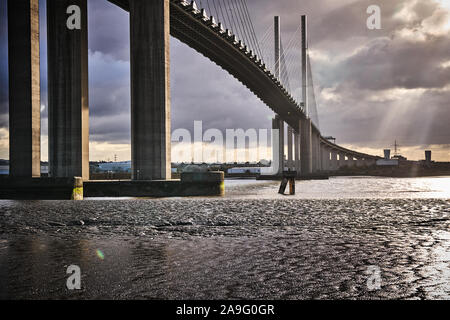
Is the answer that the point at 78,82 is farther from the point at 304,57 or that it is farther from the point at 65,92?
→ the point at 304,57

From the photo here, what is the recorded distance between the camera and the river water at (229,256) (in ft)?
15.2

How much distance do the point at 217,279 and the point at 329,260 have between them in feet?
6.06

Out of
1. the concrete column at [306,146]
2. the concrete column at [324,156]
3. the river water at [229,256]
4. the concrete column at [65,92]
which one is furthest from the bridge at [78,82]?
the concrete column at [324,156]

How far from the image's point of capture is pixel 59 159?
28344 mm

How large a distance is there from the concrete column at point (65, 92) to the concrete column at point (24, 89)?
5315 mm

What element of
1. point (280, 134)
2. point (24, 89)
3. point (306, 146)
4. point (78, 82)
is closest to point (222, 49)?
point (78, 82)

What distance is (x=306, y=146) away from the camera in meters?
73.1

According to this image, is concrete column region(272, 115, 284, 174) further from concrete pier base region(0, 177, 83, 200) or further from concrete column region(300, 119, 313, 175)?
concrete pier base region(0, 177, 83, 200)

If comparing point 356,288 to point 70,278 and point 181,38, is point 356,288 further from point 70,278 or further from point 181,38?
point 181,38

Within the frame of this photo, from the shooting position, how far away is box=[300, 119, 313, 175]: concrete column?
72.9 metres

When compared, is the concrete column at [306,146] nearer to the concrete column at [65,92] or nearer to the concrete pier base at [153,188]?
the concrete column at [65,92]

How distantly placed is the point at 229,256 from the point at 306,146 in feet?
223

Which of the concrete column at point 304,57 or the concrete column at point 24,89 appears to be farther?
the concrete column at point 304,57

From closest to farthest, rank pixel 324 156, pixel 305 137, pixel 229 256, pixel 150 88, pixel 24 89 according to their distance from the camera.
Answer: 1. pixel 229 256
2. pixel 24 89
3. pixel 150 88
4. pixel 305 137
5. pixel 324 156
